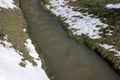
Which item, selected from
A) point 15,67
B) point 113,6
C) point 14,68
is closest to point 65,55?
point 15,67

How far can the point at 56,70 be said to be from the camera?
1912 centimetres

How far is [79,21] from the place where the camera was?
28.1 metres

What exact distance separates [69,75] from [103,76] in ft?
8.34

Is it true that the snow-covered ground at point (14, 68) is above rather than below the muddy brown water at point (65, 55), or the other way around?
above

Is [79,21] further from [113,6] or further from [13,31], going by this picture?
[13,31]

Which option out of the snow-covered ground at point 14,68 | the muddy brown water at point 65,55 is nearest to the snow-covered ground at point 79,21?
the muddy brown water at point 65,55

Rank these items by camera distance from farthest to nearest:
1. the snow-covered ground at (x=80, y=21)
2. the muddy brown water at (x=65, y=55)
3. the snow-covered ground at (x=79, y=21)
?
the snow-covered ground at (x=79, y=21) < the snow-covered ground at (x=80, y=21) < the muddy brown water at (x=65, y=55)

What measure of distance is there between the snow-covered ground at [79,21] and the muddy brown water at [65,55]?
136 centimetres

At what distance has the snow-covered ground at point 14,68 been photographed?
49.4 ft

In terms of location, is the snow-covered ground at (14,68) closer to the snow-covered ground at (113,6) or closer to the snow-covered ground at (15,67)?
the snow-covered ground at (15,67)

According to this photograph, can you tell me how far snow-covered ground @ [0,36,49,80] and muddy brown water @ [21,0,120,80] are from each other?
167 cm

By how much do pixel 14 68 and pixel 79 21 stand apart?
13.9m

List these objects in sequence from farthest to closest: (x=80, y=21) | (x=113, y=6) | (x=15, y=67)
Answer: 1. (x=113, y=6)
2. (x=80, y=21)
3. (x=15, y=67)

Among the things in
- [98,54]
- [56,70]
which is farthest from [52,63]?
[98,54]
